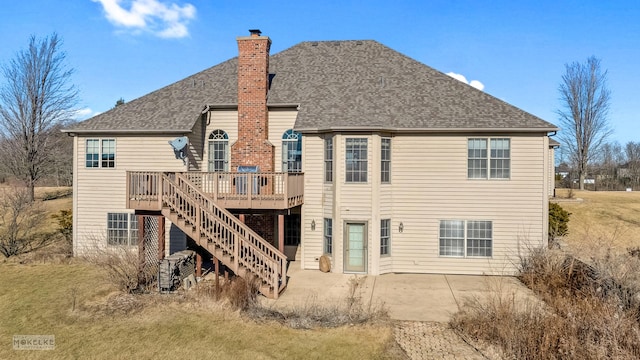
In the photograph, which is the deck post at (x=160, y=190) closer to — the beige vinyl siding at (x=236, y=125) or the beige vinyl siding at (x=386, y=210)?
the beige vinyl siding at (x=236, y=125)

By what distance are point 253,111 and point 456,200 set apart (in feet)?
29.1

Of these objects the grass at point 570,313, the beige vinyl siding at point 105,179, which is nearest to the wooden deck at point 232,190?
the beige vinyl siding at point 105,179

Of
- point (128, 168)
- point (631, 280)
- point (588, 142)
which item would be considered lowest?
point (631, 280)

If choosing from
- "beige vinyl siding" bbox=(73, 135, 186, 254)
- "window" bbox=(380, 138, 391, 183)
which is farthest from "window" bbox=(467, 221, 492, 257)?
"beige vinyl siding" bbox=(73, 135, 186, 254)

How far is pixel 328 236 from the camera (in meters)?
14.9

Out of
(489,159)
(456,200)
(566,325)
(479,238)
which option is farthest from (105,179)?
(566,325)

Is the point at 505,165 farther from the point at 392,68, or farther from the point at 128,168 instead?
the point at 128,168

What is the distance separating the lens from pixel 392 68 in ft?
57.8

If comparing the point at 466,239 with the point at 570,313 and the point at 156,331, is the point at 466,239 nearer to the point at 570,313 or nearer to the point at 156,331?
the point at 570,313

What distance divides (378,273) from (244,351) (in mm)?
7517

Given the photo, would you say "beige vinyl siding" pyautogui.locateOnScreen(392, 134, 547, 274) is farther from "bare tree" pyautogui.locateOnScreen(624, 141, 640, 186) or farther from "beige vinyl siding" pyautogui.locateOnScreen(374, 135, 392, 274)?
"bare tree" pyautogui.locateOnScreen(624, 141, 640, 186)

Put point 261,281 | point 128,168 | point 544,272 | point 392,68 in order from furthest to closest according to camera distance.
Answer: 1. point 392,68
2. point 128,168
3. point 544,272
4. point 261,281

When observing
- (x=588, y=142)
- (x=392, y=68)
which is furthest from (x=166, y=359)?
(x=588, y=142)

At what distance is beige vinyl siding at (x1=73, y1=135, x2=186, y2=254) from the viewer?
15992 mm
